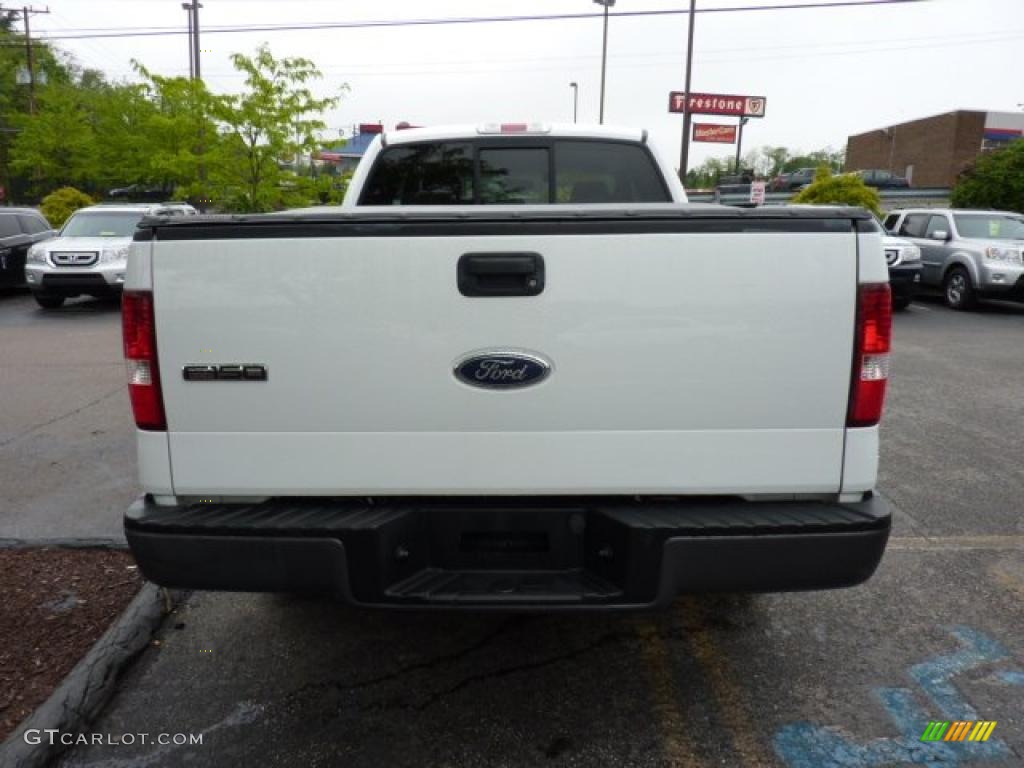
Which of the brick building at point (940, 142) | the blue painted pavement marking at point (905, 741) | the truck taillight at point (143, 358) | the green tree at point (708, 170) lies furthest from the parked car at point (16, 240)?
the green tree at point (708, 170)

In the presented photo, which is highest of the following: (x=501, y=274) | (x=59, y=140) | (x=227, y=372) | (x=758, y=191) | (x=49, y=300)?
(x=59, y=140)

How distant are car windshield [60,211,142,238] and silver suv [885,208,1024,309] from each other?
15.0 metres

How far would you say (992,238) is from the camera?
14180 mm

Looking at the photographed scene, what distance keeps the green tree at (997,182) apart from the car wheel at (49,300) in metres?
22.2

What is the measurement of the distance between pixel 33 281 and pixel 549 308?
14.3 metres

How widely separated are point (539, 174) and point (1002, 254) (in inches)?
492

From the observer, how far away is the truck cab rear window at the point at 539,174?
429cm

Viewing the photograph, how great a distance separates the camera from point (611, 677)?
3047 mm

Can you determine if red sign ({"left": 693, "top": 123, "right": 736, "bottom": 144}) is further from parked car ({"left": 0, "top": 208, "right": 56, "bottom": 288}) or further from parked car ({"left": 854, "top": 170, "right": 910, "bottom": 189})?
parked car ({"left": 0, "top": 208, "right": 56, "bottom": 288})

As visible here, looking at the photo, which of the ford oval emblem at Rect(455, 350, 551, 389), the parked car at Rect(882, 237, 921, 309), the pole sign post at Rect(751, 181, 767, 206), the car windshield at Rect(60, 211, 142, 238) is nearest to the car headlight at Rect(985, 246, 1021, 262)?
the parked car at Rect(882, 237, 921, 309)

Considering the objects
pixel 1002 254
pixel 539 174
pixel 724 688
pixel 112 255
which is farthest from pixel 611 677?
pixel 1002 254

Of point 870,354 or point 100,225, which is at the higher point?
point 870,354

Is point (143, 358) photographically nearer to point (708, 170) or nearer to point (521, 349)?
point (521, 349)

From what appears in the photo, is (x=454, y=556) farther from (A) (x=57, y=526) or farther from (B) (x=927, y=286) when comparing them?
(B) (x=927, y=286)
